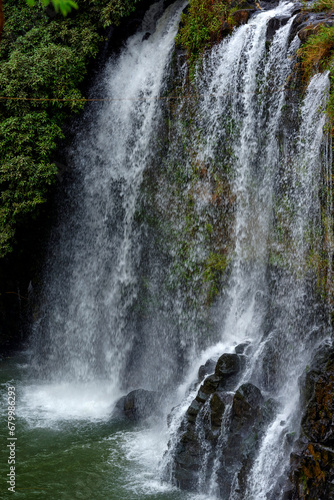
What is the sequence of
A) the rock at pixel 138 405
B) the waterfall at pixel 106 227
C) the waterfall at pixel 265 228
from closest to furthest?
the waterfall at pixel 265 228 < the rock at pixel 138 405 < the waterfall at pixel 106 227

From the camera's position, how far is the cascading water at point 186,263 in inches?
289

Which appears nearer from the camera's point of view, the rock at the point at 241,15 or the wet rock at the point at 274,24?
the wet rock at the point at 274,24

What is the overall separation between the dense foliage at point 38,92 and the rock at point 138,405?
4.67 metres

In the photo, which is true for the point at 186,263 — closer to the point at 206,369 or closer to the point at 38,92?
the point at 206,369

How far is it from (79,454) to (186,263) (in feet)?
13.7

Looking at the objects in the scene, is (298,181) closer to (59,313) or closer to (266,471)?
(266,471)

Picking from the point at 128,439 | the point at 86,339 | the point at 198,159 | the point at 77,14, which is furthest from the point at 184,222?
the point at 77,14

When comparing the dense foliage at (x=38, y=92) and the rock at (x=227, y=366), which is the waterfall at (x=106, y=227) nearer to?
the dense foliage at (x=38, y=92)

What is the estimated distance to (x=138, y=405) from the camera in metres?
9.30

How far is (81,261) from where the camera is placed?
1173cm

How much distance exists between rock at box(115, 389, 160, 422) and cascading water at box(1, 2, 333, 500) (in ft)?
0.89

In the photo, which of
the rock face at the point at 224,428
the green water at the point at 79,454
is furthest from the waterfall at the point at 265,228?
the green water at the point at 79,454

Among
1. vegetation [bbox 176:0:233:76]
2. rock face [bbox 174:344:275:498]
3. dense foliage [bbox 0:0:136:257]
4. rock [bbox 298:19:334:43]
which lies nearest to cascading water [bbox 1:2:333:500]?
rock face [bbox 174:344:275:498]

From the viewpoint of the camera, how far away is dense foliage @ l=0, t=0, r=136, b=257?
11.3 metres
